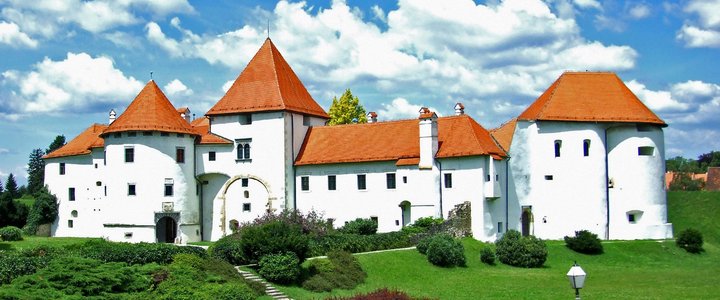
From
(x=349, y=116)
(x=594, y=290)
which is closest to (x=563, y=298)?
(x=594, y=290)

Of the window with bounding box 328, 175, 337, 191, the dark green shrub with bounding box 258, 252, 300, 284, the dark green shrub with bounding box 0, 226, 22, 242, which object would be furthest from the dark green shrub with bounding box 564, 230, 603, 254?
the dark green shrub with bounding box 0, 226, 22, 242

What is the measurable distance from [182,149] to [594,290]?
86.4 feet

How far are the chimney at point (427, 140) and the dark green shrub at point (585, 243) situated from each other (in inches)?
355

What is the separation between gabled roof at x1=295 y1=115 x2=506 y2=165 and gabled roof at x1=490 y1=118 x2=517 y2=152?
132 cm

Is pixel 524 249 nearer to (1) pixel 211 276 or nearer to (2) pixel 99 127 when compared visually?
(1) pixel 211 276

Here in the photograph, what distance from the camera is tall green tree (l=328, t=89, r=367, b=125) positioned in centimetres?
6769

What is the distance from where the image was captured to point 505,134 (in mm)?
52312

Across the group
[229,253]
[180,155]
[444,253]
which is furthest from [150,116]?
[444,253]

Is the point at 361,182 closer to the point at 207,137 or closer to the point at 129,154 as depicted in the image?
the point at 207,137

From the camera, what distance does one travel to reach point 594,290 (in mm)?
34219

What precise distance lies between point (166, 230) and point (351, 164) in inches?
477

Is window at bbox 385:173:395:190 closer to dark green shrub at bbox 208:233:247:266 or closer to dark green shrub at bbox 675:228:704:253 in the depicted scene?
dark green shrub at bbox 208:233:247:266

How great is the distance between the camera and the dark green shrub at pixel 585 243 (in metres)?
45.8

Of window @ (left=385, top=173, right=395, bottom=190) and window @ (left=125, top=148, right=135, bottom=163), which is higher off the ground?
window @ (left=125, top=148, right=135, bottom=163)
